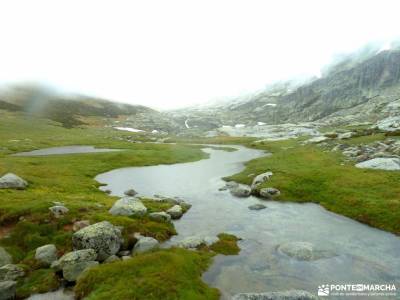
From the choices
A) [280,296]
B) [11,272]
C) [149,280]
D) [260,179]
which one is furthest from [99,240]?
[260,179]

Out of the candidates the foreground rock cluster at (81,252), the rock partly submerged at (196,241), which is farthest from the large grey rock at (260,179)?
the foreground rock cluster at (81,252)

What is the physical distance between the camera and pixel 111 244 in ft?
109

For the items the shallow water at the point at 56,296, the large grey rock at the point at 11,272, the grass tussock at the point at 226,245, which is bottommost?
the shallow water at the point at 56,296

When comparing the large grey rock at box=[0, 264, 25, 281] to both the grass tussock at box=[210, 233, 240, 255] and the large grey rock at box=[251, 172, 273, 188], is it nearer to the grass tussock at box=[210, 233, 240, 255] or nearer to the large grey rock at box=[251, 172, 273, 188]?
the grass tussock at box=[210, 233, 240, 255]

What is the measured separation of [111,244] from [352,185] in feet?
120

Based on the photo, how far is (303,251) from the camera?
32.3 meters

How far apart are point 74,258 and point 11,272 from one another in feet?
16.4

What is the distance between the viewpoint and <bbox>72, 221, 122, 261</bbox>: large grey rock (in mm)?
32688

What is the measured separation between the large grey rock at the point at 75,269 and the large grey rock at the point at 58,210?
12.1m

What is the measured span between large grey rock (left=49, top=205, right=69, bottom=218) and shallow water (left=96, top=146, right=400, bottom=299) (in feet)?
44.4

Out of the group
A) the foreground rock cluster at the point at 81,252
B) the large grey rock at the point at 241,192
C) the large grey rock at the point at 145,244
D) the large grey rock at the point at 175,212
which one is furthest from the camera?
the large grey rock at the point at 241,192

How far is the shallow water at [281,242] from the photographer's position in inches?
1084

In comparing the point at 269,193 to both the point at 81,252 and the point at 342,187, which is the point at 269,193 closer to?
the point at 342,187

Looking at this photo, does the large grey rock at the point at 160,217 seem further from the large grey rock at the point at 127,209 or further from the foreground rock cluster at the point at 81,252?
the foreground rock cluster at the point at 81,252
